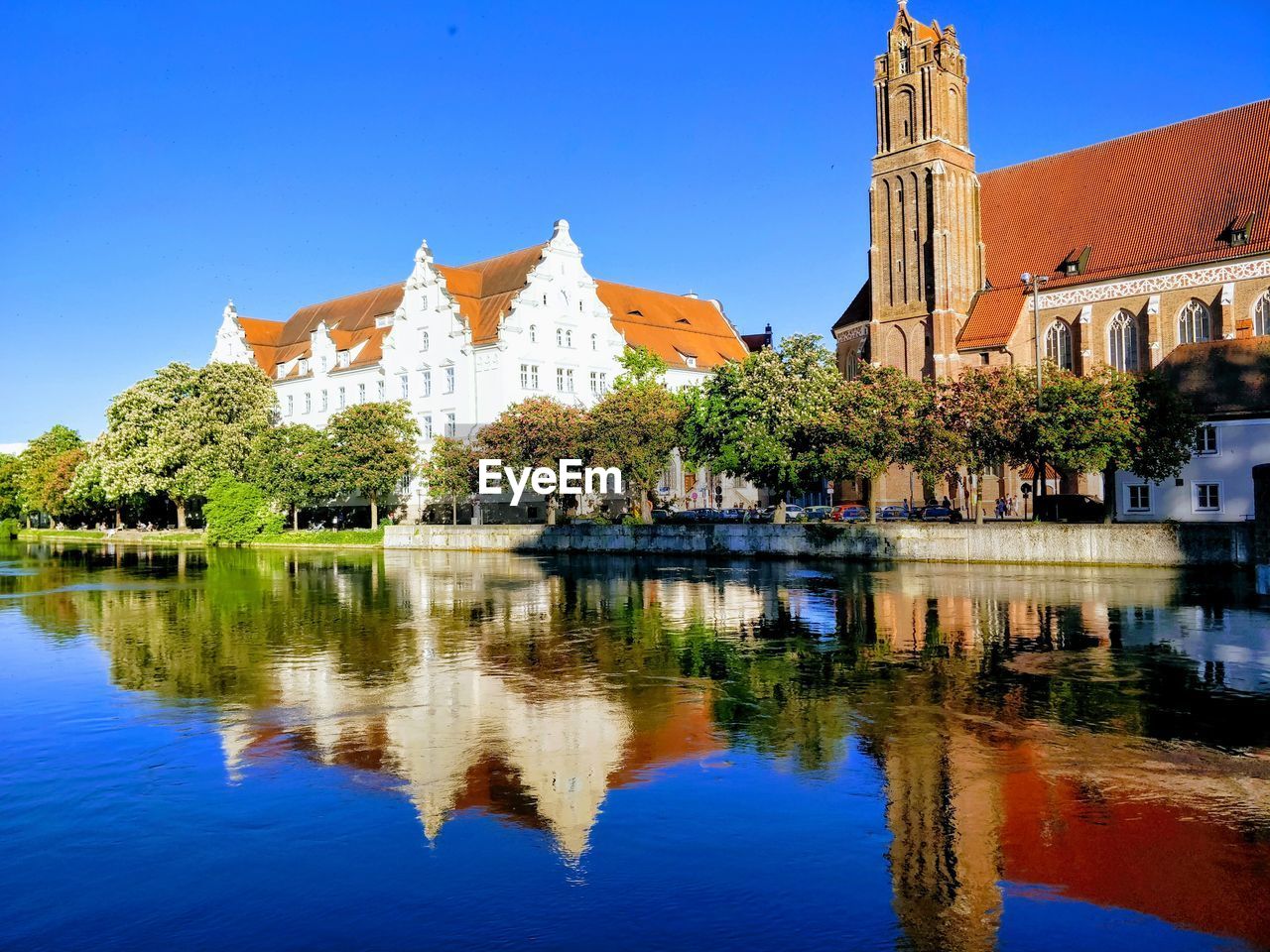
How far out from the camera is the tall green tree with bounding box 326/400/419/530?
2514 inches

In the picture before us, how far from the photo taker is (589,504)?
63.7 m

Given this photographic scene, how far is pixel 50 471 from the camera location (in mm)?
105125

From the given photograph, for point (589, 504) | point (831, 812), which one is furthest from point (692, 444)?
point (831, 812)

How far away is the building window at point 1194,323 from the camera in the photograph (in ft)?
192

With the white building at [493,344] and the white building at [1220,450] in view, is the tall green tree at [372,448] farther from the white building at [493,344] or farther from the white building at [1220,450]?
the white building at [1220,450]

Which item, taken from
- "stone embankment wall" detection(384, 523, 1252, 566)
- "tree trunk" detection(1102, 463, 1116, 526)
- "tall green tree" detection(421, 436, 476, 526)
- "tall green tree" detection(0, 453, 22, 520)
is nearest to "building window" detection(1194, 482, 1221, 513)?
"tree trunk" detection(1102, 463, 1116, 526)

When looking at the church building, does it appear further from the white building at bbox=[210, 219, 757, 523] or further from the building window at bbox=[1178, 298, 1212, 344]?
the white building at bbox=[210, 219, 757, 523]

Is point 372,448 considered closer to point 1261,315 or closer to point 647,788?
point 1261,315

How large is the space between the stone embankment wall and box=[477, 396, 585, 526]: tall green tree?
13.1ft

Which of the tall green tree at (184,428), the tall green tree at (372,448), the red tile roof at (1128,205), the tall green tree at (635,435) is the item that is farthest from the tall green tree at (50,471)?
the red tile roof at (1128,205)

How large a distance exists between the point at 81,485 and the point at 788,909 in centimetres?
9144

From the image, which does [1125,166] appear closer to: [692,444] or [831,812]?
[692,444]

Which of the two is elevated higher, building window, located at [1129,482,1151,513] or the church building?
the church building

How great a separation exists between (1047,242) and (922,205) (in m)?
8.30
